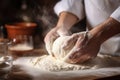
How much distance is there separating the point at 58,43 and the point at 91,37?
0.14 meters

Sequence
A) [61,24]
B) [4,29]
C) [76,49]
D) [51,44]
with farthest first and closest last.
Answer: [4,29], [61,24], [51,44], [76,49]

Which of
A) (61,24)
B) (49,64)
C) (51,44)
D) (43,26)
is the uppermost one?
(43,26)

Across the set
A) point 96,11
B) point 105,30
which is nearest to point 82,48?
point 105,30

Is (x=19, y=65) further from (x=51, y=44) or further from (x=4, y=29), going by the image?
(x=4, y=29)

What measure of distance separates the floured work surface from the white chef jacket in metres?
0.08

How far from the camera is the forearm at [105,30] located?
3.88ft

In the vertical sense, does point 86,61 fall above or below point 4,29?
below

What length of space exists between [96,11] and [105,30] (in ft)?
0.60

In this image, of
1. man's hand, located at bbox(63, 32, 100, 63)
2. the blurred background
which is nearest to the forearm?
man's hand, located at bbox(63, 32, 100, 63)

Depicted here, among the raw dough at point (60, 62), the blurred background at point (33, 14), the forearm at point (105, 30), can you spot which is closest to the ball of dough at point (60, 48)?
the raw dough at point (60, 62)

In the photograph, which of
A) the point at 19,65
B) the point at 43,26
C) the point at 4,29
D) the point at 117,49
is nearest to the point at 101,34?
the point at 117,49

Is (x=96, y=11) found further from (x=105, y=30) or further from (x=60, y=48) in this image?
(x=60, y=48)

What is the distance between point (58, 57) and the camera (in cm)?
121

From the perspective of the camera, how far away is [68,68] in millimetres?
1129
